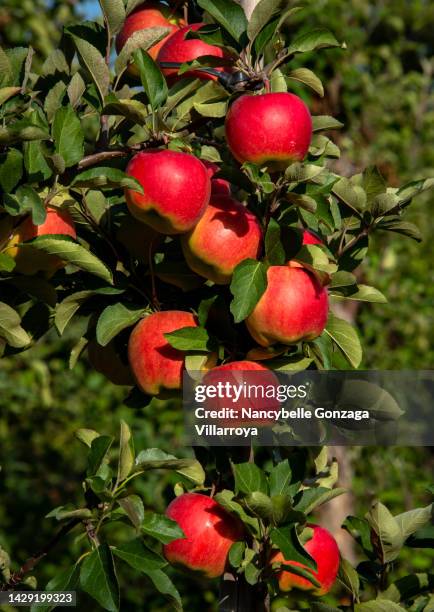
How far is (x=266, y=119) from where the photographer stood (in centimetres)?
105

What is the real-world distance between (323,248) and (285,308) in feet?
0.40

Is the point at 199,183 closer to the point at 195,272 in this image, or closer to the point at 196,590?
the point at 195,272

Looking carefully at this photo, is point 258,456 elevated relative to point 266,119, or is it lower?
lower

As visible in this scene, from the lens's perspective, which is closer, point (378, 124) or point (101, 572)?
point (101, 572)

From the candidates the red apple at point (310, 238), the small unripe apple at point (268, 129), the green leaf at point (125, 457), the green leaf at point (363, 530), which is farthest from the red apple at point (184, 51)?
the green leaf at point (363, 530)

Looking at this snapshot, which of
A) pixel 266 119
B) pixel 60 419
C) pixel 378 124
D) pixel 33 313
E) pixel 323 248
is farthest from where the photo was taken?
pixel 378 124

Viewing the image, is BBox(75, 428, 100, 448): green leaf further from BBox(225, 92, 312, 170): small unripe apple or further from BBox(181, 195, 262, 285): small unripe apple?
BBox(225, 92, 312, 170): small unripe apple

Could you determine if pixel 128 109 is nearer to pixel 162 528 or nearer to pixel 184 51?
pixel 184 51

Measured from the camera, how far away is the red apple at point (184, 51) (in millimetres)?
1208

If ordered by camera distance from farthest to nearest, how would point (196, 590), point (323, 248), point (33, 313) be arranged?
point (196, 590) → point (33, 313) → point (323, 248)

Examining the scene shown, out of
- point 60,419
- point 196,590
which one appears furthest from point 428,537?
point 60,419

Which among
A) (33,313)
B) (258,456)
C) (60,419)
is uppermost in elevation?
(33,313)

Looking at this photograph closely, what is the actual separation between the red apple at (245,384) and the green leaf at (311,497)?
123mm

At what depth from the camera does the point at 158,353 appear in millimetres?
1153
